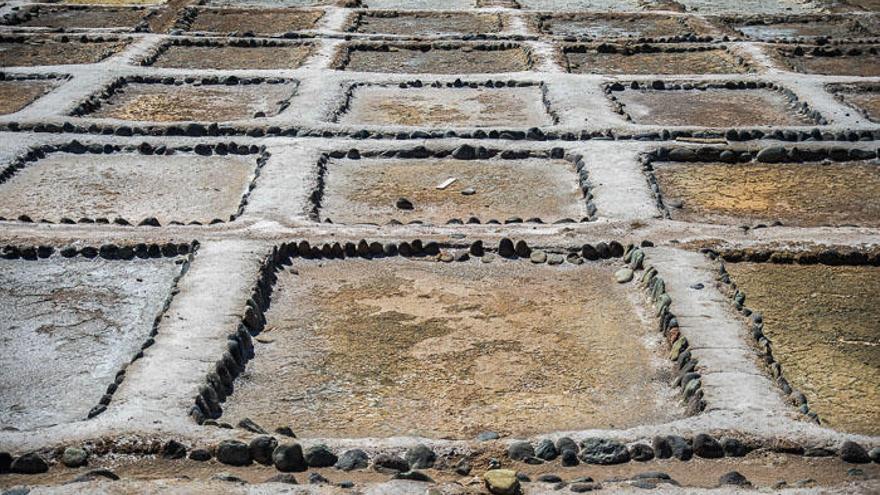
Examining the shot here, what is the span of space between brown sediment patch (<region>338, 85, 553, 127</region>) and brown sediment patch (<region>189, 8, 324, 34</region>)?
262 centimetres

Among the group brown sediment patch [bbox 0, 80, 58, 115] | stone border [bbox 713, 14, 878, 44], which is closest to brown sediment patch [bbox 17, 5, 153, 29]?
brown sediment patch [bbox 0, 80, 58, 115]

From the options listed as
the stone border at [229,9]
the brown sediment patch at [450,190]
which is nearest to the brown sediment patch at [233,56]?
the stone border at [229,9]

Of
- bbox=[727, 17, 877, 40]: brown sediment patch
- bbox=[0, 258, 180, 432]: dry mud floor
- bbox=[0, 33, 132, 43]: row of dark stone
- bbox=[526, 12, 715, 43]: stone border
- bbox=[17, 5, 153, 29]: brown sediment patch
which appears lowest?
bbox=[727, 17, 877, 40]: brown sediment patch

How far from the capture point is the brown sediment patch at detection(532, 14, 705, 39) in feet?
38.8

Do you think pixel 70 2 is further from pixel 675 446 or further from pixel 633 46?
pixel 675 446

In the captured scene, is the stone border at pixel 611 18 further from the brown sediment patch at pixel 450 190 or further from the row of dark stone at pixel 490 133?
the brown sediment patch at pixel 450 190

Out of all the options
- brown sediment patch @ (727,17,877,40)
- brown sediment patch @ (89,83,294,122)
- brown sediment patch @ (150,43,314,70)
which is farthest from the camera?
brown sediment patch @ (727,17,877,40)

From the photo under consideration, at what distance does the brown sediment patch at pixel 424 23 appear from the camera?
39.2ft

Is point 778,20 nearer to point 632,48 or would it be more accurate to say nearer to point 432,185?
point 632,48

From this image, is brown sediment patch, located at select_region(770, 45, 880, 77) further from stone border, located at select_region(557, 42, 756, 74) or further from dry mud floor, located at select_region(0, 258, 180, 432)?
dry mud floor, located at select_region(0, 258, 180, 432)

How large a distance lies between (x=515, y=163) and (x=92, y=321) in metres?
3.17

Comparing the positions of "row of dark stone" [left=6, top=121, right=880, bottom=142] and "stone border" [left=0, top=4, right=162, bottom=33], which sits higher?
"stone border" [left=0, top=4, right=162, bottom=33]

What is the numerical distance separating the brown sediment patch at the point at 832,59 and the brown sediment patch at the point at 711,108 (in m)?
1.01

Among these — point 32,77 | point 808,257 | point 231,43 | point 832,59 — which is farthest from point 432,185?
point 832,59
